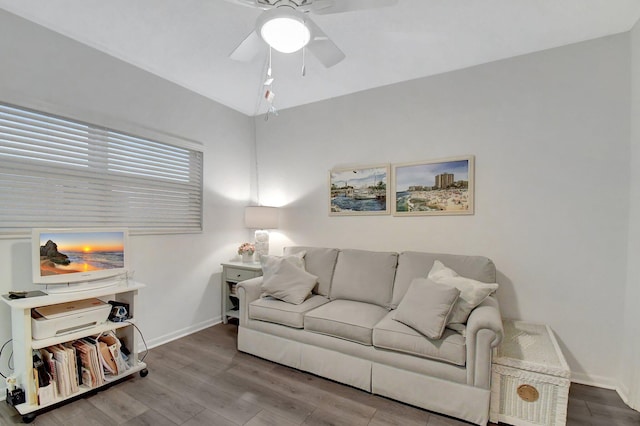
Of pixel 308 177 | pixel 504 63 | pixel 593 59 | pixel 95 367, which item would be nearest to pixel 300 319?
pixel 95 367

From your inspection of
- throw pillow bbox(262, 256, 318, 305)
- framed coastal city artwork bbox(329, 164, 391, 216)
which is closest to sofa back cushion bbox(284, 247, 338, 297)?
throw pillow bbox(262, 256, 318, 305)

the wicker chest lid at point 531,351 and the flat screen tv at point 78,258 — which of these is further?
the flat screen tv at point 78,258

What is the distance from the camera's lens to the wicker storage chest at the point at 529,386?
68.9 inches

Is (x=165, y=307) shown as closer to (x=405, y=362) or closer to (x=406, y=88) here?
(x=405, y=362)

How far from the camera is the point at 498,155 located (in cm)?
262

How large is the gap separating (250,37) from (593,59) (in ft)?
8.56

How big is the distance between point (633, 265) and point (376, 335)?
1.90 m

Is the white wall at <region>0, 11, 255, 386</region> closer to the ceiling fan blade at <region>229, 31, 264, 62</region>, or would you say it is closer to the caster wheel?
the caster wheel

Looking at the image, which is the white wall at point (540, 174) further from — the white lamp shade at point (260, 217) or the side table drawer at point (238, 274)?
the side table drawer at point (238, 274)

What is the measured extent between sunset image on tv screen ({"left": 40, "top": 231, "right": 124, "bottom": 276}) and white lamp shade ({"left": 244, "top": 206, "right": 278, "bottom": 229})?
1.43 m

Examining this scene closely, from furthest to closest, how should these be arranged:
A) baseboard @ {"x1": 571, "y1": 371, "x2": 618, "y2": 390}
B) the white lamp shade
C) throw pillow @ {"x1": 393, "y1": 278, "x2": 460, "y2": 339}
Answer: the white lamp shade, baseboard @ {"x1": 571, "y1": 371, "x2": 618, "y2": 390}, throw pillow @ {"x1": 393, "y1": 278, "x2": 460, "y2": 339}

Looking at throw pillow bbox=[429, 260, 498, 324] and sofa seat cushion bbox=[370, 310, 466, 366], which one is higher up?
throw pillow bbox=[429, 260, 498, 324]

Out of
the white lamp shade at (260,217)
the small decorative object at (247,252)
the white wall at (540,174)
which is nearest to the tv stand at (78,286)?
the small decorative object at (247,252)

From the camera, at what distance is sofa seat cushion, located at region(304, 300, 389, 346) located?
2221mm
